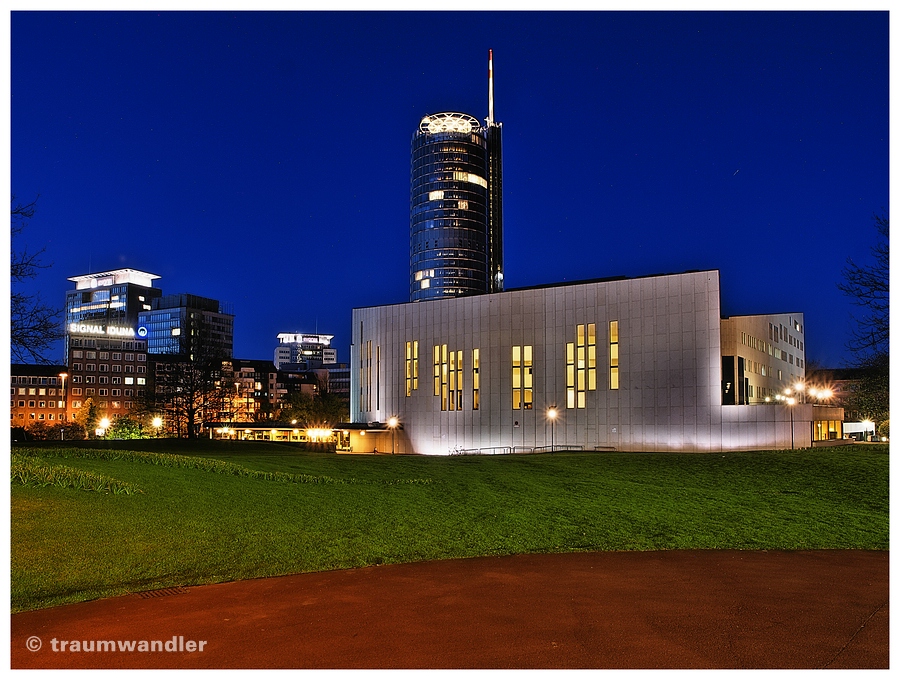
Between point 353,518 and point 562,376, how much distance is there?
43.4 meters

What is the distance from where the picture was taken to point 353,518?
1575cm

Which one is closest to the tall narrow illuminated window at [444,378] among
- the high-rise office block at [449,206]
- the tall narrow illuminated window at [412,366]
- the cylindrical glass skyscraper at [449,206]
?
the tall narrow illuminated window at [412,366]

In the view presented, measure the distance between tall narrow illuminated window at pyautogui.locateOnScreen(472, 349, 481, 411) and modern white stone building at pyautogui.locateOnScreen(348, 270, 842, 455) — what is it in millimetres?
108

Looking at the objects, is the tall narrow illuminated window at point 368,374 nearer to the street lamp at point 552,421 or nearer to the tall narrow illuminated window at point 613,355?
the street lamp at point 552,421

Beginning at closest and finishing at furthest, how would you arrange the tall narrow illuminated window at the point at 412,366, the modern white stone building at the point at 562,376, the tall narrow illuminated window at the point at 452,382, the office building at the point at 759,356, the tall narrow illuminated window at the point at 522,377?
the modern white stone building at the point at 562,376
the tall narrow illuminated window at the point at 522,377
the office building at the point at 759,356
the tall narrow illuminated window at the point at 452,382
the tall narrow illuminated window at the point at 412,366

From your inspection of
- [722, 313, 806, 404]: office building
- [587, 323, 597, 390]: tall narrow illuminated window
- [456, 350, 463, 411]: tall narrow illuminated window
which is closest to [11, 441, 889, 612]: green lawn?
[587, 323, 597, 390]: tall narrow illuminated window

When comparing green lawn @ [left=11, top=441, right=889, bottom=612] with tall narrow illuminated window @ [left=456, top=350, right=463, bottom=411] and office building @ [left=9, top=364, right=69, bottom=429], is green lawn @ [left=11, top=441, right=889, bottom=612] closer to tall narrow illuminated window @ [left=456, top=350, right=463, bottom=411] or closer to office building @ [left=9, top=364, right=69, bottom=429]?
tall narrow illuminated window @ [left=456, top=350, right=463, bottom=411]

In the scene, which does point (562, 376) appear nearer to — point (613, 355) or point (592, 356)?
point (592, 356)

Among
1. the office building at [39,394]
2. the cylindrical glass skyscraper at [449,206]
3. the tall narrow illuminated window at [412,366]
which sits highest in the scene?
the cylindrical glass skyscraper at [449,206]

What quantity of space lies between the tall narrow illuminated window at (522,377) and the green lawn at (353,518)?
34.0 m

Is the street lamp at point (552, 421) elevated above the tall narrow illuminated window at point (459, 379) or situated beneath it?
situated beneath

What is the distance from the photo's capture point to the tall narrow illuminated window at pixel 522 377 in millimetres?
59688

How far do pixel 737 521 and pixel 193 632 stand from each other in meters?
12.7

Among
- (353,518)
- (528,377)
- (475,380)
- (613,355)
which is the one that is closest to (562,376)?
(528,377)
